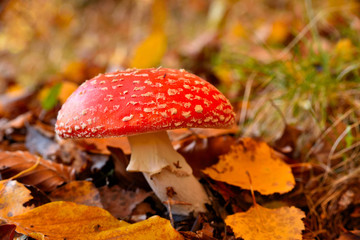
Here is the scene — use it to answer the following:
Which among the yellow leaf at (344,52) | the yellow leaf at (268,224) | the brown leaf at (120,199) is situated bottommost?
the yellow leaf at (268,224)

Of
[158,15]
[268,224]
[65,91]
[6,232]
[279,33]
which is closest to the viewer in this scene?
[6,232]

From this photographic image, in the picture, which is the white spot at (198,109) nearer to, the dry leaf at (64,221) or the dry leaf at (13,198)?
the dry leaf at (64,221)

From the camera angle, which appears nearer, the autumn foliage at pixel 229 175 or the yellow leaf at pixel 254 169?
the autumn foliage at pixel 229 175

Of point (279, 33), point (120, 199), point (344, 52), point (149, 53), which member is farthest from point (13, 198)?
point (279, 33)

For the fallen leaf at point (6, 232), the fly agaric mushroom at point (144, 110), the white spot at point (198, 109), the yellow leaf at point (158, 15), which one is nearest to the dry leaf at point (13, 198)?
the fallen leaf at point (6, 232)

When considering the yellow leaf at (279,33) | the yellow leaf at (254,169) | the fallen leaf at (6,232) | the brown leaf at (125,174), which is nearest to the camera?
the fallen leaf at (6,232)

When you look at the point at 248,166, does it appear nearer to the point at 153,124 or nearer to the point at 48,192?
the point at 153,124

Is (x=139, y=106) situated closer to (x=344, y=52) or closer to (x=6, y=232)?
(x=6, y=232)
